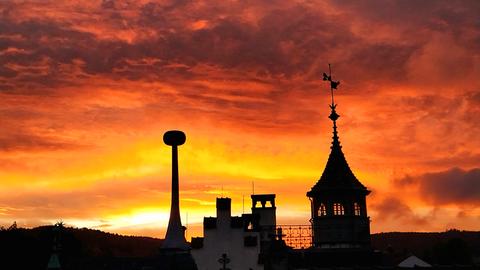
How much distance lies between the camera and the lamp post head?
79.9 m

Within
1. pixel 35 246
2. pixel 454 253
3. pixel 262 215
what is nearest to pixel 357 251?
pixel 262 215

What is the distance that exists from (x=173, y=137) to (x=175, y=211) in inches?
350

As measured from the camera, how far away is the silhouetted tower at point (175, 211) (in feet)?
241

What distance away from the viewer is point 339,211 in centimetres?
6178

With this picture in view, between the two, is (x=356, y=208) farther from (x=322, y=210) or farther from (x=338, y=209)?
(x=322, y=210)

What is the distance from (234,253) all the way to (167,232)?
2260 cm

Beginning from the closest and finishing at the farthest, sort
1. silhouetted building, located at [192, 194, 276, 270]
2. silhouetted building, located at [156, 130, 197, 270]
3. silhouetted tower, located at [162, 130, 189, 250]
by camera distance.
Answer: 1. silhouetted building, located at [192, 194, 276, 270]
2. silhouetted building, located at [156, 130, 197, 270]
3. silhouetted tower, located at [162, 130, 189, 250]

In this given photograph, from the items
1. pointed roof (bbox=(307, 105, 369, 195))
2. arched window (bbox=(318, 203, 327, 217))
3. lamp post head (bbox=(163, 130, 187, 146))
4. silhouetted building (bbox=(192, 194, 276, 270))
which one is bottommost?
silhouetted building (bbox=(192, 194, 276, 270))

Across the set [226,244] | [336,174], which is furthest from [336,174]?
[226,244]

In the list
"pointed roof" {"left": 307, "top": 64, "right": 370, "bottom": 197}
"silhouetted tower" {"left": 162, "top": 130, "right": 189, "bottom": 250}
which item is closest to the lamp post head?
"silhouetted tower" {"left": 162, "top": 130, "right": 189, "bottom": 250}

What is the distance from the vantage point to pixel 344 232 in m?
60.6

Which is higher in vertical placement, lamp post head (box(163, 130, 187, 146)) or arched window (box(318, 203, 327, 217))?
lamp post head (box(163, 130, 187, 146))

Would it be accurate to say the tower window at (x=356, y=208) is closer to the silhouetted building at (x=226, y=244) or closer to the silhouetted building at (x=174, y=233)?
the silhouetted building at (x=226, y=244)

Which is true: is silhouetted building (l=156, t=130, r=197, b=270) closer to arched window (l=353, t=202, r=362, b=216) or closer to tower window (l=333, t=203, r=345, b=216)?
tower window (l=333, t=203, r=345, b=216)
